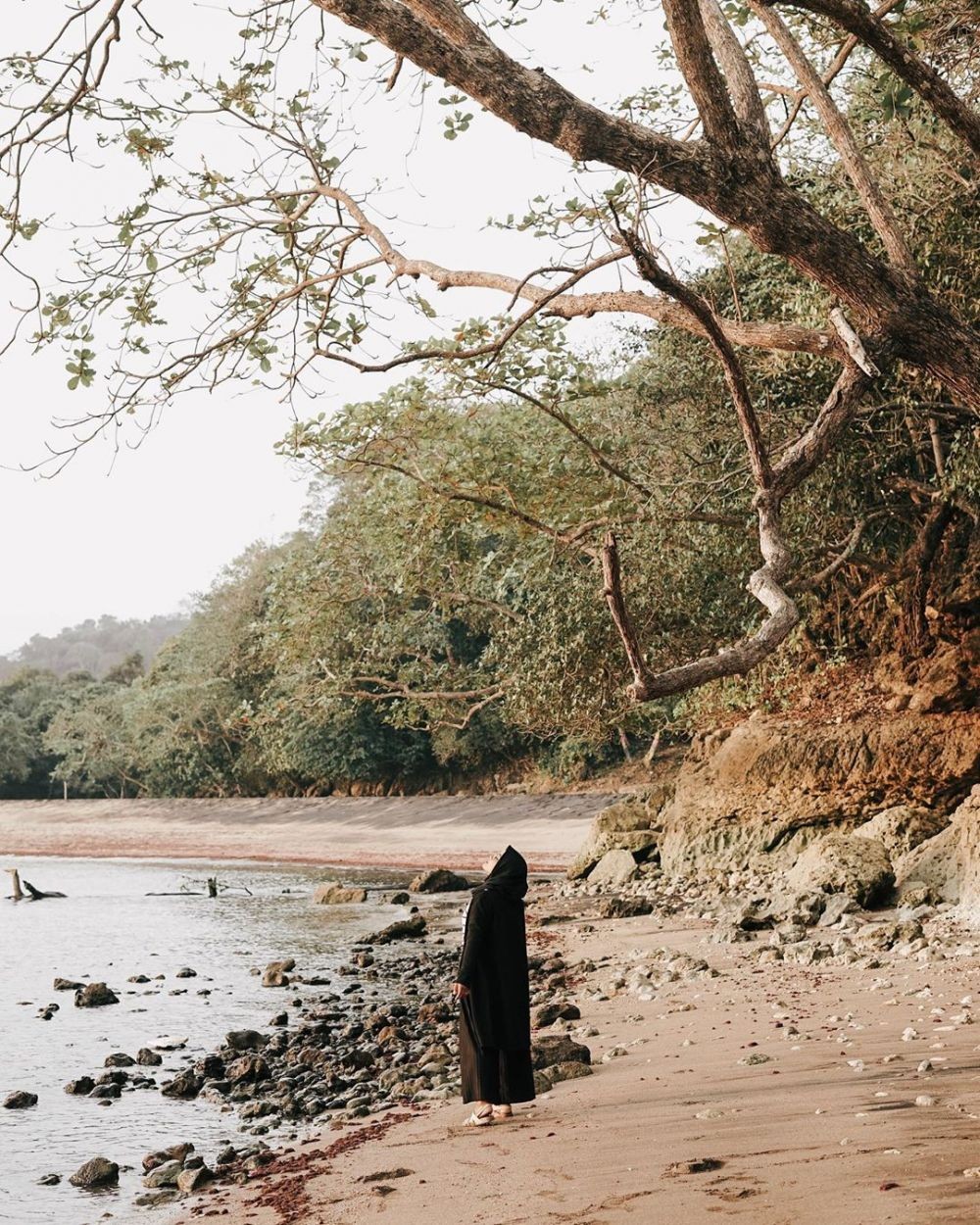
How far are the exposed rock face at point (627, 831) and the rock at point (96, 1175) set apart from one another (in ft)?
47.5

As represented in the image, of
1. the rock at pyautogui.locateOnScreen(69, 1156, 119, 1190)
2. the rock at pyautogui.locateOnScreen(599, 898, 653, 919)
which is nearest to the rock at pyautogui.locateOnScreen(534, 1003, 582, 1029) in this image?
the rock at pyautogui.locateOnScreen(69, 1156, 119, 1190)

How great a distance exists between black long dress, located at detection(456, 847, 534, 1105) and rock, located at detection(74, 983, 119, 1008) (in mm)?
9048

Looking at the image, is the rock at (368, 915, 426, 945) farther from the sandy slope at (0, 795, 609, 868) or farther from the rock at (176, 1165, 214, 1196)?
the rock at (176, 1165, 214, 1196)

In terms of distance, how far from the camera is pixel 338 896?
81.0 ft

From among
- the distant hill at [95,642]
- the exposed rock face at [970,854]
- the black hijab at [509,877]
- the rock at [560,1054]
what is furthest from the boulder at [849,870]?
the distant hill at [95,642]

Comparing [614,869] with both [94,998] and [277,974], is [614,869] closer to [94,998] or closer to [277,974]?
[277,974]

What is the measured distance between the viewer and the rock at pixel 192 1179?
25.4 ft

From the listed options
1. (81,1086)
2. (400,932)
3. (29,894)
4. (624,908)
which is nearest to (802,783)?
(624,908)

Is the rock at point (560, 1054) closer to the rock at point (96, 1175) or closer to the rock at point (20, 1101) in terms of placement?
the rock at point (96, 1175)

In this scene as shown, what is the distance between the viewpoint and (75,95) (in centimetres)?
782

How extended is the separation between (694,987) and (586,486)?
10383mm

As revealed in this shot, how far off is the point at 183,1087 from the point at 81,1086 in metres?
1.16

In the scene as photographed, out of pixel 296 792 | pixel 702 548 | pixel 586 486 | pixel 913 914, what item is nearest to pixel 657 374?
pixel 586 486

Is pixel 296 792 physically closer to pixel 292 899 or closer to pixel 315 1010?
pixel 292 899
